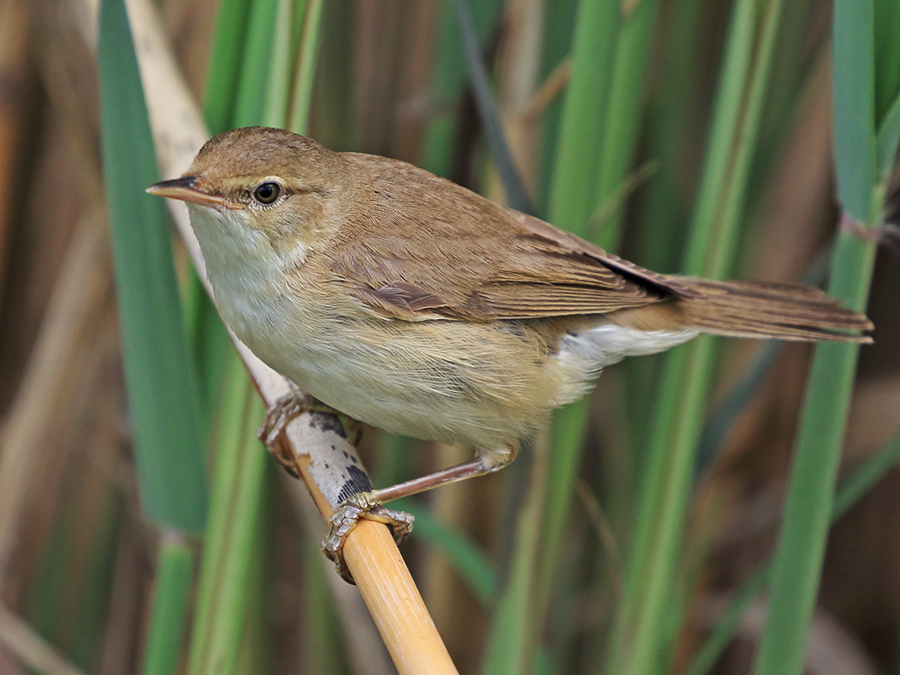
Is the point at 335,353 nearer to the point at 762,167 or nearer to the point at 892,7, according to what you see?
the point at 892,7

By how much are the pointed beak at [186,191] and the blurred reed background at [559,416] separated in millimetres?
126

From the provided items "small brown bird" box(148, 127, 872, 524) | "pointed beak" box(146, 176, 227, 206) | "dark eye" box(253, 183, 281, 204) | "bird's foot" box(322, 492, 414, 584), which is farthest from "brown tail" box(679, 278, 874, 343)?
"pointed beak" box(146, 176, 227, 206)

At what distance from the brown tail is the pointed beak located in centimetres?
106

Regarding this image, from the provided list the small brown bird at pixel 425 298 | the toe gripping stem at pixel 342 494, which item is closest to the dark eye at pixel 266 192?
the small brown bird at pixel 425 298

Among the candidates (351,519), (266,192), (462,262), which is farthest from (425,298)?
(351,519)

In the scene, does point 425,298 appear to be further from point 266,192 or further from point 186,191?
point 186,191

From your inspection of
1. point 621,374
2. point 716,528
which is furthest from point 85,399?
point 716,528

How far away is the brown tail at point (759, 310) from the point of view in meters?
1.78

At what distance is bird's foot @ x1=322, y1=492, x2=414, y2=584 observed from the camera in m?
1.52

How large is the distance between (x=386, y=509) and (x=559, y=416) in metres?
0.54

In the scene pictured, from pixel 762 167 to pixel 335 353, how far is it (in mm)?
1447

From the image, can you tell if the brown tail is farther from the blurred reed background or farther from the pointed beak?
the pointed beak

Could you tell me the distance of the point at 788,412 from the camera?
274cm

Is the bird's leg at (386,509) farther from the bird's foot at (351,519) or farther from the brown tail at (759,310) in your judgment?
the brown tail at (759,310)
